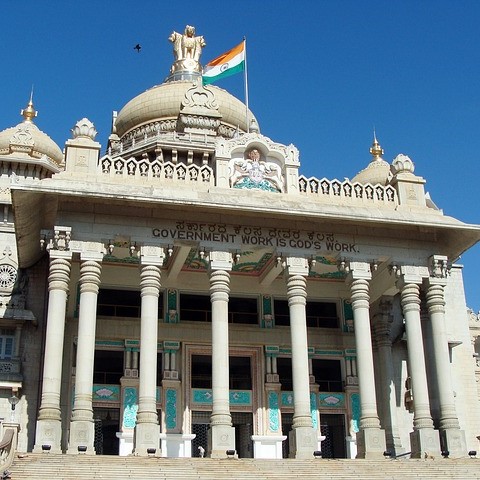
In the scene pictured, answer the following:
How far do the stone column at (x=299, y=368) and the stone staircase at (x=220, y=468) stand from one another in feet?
6.41

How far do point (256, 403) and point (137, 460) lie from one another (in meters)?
9.91

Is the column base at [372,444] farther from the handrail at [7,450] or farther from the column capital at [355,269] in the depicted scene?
the handrail at [7,450]

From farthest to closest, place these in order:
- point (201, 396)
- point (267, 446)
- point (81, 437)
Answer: point (201, 396)
point (267, 446)
point (81, 437)

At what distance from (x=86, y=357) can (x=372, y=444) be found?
32.6 ft

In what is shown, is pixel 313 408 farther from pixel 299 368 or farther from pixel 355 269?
pixel 355 269

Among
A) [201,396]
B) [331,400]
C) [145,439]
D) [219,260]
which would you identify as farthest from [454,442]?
[145,439]

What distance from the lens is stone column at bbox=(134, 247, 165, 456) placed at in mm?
23344

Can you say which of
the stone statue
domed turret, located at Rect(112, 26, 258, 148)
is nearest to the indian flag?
domed turret, located at Rect(112, 26, 258, 148)

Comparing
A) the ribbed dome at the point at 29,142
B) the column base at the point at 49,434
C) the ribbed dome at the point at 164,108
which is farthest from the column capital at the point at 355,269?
the ribbed dome at the point at 29,142

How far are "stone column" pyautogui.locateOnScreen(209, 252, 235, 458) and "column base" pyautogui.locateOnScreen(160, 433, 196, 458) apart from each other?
14.3 ft

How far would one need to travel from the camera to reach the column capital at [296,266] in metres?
27.0

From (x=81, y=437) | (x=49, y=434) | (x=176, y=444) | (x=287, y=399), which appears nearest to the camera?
(x=49, y=434)

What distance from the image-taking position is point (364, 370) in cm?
2627

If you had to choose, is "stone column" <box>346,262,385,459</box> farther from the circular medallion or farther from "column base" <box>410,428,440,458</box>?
the circular medallion
